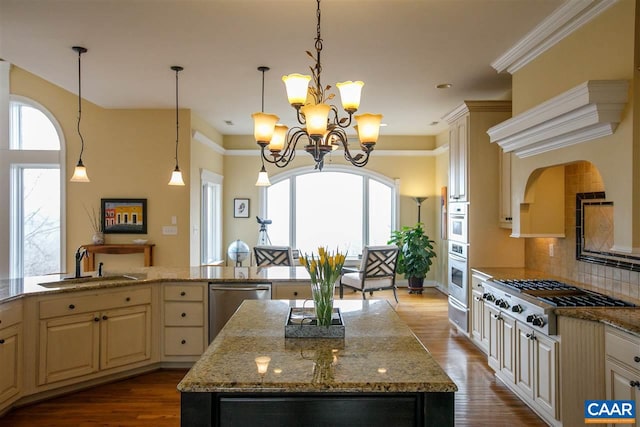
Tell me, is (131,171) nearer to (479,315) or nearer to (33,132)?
(33,132)

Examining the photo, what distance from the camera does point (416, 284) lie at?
731cm

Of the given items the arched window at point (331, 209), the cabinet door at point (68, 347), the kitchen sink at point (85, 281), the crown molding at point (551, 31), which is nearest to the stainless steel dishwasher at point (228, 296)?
the kitchen sink at point (85, 281)

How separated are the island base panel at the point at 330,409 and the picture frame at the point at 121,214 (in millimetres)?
4847

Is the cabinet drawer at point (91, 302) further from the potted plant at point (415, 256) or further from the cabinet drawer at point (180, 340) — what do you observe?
the potted plant at point (415, 256)

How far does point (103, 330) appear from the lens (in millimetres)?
3359

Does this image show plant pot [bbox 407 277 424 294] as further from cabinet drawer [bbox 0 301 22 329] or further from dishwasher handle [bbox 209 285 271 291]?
cabinet drawer [bbox 0 301 22 329]

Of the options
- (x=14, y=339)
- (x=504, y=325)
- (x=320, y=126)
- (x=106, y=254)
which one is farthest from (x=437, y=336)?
(x=106, y=254)

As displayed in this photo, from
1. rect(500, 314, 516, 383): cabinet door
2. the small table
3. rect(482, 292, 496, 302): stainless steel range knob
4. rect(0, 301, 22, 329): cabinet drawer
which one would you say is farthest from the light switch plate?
rect(500, 314, 516, 383): cabinet door

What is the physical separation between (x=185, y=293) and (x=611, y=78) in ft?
11.6

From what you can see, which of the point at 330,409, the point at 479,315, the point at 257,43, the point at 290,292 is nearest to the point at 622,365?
the point at 330,409

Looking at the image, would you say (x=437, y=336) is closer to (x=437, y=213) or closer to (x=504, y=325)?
(x=504, y=325)

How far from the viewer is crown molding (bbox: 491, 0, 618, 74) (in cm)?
262

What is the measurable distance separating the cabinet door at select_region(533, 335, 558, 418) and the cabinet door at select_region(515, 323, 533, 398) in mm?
67

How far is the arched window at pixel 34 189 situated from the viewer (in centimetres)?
566
